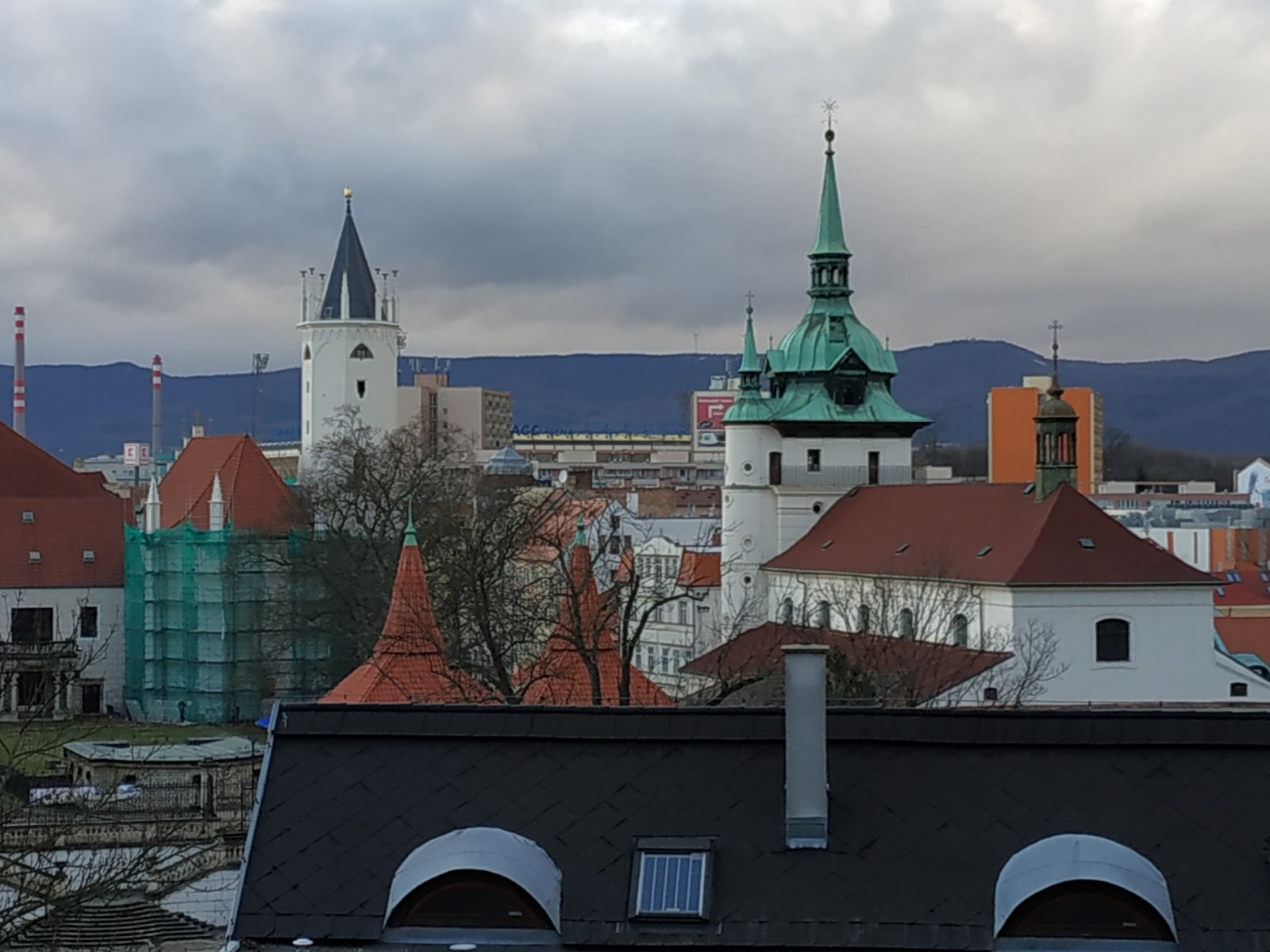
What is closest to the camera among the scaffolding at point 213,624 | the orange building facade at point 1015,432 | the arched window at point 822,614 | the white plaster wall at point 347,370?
the arched window at point 822,614

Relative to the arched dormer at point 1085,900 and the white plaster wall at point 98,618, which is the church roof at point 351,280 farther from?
the arched dormer at point 1085,900

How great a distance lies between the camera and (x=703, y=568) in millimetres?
75438

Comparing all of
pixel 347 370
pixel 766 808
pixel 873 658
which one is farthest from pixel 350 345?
pixel 766 808

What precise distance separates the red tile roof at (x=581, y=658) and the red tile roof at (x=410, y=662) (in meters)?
1.17

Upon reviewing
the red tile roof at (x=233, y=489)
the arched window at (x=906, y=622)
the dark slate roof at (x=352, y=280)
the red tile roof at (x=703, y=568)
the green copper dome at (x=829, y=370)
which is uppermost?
the dark slate roof at (x=352, y=280)

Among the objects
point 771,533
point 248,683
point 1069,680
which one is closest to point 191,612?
point 248,683

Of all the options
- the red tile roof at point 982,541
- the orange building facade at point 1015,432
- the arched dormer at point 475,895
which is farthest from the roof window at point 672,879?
the orange building facade at point 1015,432

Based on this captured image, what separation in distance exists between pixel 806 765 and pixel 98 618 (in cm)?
6478

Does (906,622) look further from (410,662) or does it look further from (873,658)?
(410,662)

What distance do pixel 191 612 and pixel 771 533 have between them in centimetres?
1912

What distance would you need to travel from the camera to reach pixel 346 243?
99312 mm

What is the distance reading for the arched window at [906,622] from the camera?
58.0 metres

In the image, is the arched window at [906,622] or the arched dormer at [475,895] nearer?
the arched dormer at [475,895]

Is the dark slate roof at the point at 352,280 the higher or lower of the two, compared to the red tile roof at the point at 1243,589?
higher
